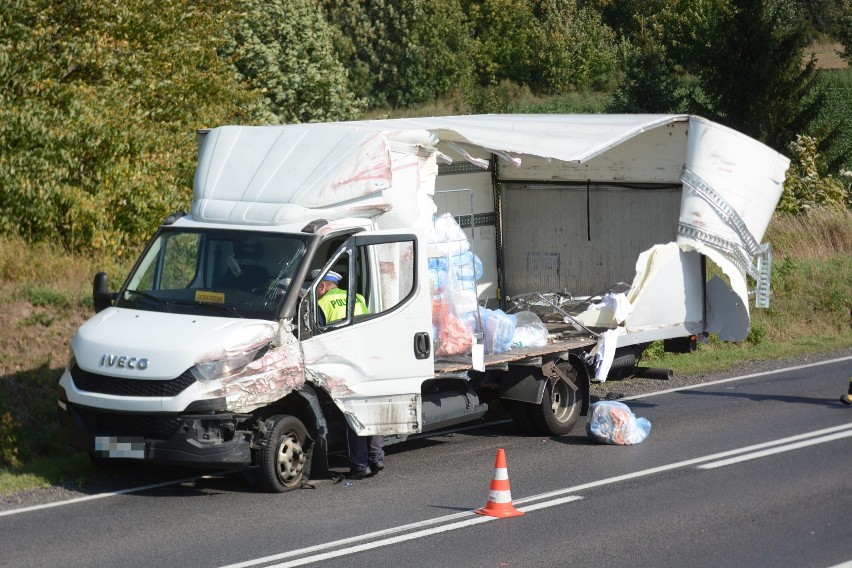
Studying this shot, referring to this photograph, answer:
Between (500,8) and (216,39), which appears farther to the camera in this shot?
(500,8)

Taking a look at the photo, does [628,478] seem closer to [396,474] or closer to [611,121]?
[396,474]

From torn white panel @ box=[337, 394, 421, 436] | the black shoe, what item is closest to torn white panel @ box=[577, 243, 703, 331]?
torn white panel @ box=[337, 394, 421, 436]

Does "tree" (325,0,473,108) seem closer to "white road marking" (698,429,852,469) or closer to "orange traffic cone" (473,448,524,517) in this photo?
"white road marking" (698,429,852,469)

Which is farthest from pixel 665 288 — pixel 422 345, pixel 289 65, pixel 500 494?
pixel 289 65

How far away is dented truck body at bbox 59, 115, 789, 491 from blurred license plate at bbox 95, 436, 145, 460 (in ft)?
0.06

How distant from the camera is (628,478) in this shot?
34.0ft

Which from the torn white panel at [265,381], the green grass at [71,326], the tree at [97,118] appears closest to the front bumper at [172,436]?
the torn white panel at [265,381]

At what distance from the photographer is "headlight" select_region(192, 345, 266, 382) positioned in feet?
30.2

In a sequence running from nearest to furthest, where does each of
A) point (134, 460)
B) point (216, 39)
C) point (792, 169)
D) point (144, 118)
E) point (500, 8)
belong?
point (134, 460)
point (144, 118)
point (216, 39)
point (792, 169)
point (500, 8)

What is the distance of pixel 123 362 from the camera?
30.6ft

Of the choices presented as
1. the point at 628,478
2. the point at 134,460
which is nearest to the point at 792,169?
the point at 628,478

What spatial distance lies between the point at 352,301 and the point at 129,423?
6.98 ft

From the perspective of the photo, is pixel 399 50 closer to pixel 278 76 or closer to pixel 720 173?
pixel 278 76

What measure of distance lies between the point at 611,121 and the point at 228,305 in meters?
5.34
